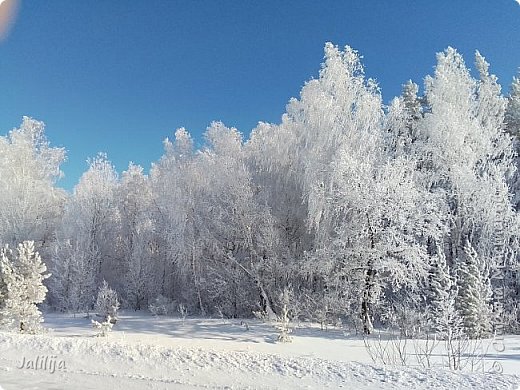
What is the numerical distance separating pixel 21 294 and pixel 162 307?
5.35m

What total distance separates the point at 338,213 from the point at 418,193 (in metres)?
1.80

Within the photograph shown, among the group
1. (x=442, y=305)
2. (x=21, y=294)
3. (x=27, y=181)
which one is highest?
(x=27, y=181)

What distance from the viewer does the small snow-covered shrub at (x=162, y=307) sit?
12.2 meters

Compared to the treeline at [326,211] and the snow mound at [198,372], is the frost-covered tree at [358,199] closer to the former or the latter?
the treeline at [326,211]

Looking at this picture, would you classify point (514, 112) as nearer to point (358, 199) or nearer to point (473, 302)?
point (358, 199)

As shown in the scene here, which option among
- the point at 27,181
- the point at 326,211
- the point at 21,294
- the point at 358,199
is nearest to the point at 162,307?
the point at 21,294

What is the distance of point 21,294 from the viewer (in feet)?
24.0

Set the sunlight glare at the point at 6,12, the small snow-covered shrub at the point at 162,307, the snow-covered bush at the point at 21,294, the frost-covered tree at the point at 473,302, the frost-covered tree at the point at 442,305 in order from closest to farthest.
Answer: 1. the sunlight glare at the point at 6,12
2. the snow-covered bush at the point at 21,294
3. the frost-covered tree at the point at 442,305
4. the frost-covered tree at the point at 473,302
5. the small snow-covered shrub at the point at 162,307

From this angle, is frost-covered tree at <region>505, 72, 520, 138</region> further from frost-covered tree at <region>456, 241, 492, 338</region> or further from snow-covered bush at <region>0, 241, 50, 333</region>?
snow-covered bush at <region>0, 241, 50, 333</region>

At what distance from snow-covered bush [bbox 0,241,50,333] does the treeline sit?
5325mm

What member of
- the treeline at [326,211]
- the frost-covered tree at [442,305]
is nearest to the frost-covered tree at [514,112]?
the treeline at [326,211]

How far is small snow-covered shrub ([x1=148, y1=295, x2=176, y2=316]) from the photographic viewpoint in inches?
480

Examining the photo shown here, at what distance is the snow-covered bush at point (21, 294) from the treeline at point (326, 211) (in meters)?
5.32

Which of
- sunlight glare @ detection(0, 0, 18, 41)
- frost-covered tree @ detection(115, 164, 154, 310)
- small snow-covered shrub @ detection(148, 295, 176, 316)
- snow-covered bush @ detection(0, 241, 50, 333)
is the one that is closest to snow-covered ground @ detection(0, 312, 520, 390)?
snow-covered bush @ detection(0, 241, 50, 333)
